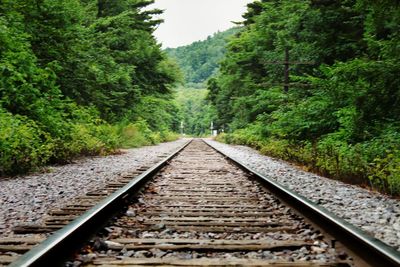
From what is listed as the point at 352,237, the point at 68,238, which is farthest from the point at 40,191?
the point at 352,237

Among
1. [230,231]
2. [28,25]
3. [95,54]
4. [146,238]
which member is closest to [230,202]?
[230,231]

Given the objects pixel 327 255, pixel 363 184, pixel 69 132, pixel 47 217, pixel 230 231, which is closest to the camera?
pixel 327 255

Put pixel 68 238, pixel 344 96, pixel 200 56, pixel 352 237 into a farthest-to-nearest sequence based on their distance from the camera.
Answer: pixel 200 56 < pixel 344 96 < pixel 352 237 < pixel 68 238

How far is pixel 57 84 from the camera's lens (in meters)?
15.0

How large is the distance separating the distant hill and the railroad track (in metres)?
176

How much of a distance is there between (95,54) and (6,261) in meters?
17.0

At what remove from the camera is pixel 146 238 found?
3.63 metres

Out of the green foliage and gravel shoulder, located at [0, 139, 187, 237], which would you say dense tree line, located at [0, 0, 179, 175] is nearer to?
gravel shoulder, located at [0, 139, 187, 237]

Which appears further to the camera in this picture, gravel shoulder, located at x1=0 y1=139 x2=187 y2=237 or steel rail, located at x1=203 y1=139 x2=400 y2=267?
gravel shoulder, located at x1=0 y1=139 x2=187 y2=237

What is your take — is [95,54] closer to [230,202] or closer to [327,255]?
[230,202]

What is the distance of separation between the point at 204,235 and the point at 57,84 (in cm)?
1263

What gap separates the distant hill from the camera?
18195 cm

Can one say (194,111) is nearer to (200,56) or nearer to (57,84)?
(200,56)

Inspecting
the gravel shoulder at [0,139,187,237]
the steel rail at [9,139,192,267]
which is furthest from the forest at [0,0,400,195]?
the steel rail at [9,139,192,267]
